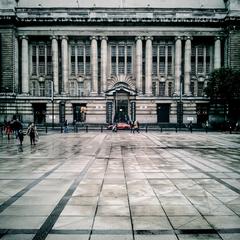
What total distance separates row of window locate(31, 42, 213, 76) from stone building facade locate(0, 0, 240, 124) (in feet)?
0.64

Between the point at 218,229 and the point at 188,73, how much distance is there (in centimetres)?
5974

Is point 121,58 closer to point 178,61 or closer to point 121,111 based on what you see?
point 121,111

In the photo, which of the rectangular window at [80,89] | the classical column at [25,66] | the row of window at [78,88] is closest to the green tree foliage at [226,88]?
the row of window at [78,88]

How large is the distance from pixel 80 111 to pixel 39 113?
26.5 feet

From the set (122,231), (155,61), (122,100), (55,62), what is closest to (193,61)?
(155,61)

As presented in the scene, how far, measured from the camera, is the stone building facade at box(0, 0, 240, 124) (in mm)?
62688

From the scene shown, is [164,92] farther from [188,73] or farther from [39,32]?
[39,32]

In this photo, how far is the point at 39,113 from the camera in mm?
65562

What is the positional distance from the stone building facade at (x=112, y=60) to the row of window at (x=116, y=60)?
0.64 ft

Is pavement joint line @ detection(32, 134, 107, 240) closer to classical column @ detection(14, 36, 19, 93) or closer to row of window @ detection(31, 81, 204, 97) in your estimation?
→ row of window @ detection(31, 81, 204, 97)

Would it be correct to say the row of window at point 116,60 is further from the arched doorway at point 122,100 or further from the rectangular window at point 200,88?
the arched doorway at point 122,100

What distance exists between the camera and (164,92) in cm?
6600

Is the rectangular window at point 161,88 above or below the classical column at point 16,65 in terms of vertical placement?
below

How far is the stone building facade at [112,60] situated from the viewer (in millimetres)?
62688
